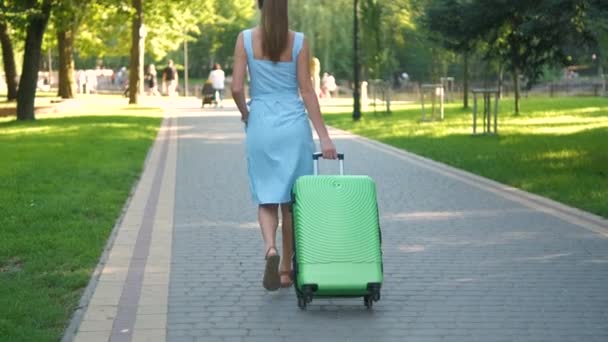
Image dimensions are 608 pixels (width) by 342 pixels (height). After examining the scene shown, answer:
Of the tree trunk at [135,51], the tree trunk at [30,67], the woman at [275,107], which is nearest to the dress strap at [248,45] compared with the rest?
the woman at [275,107]

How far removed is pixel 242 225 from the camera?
1070 cm

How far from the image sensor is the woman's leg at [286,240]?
726 cm

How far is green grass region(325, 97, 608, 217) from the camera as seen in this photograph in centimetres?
1374

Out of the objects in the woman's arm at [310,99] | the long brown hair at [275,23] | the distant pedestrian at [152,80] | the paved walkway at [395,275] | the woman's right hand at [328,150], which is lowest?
the paved walkway at [395,275]

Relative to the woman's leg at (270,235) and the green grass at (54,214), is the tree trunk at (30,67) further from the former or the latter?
the woman's leg at (270,235)

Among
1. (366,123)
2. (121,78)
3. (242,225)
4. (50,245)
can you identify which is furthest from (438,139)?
(121,78)

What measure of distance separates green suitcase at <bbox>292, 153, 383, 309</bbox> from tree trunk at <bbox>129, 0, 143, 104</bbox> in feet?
116

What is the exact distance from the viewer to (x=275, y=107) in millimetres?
6938

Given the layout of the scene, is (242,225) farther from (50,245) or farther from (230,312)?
(230,312)

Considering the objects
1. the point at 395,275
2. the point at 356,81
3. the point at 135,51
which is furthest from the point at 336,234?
the point at 135,51

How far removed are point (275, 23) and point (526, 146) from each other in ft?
46.3

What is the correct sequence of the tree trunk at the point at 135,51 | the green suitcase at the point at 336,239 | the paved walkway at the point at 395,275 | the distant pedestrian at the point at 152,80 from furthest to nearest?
the distant pedestrian at the point at 152,80
the tree trunk at the point at 135,51
the green suitcase at the point at 336,239
the paved walkway at the point at 395,275

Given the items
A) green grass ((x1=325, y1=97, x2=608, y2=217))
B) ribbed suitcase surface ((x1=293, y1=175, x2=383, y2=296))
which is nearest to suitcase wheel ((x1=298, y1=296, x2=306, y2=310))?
ribbed suitcase surface ((x1=293, y1=175, x2=383, y2=296))

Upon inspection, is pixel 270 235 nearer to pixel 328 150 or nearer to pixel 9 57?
pixel 328 150
